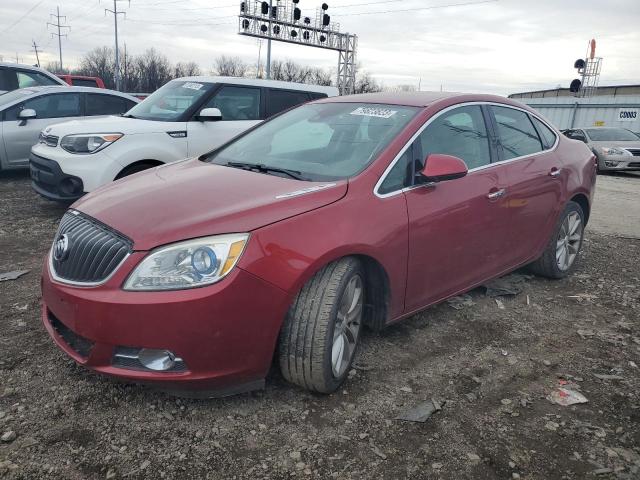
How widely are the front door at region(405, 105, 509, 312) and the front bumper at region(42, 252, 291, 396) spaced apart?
41.9 inches

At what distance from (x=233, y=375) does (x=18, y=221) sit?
16.0 feet

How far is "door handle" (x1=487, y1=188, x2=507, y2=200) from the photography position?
3596mm

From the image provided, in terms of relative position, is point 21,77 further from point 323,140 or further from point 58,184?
point 323,140

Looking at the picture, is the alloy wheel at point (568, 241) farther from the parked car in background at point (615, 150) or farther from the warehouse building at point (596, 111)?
the warehouse building at point (596, 111)

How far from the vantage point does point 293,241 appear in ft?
8.16

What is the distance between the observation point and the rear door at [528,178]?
3922 mm


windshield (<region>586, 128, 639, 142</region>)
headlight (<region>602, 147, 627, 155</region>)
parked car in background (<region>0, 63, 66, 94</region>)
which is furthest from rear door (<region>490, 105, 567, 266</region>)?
windshield (<region>586, 128, 639, 142</region>)

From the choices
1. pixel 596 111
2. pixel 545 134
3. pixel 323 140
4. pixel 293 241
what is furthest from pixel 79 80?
pixel 596 111

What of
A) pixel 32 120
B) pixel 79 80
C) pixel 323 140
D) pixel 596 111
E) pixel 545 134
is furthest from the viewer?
pixel 596 111

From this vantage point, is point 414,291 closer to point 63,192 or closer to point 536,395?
point 536,395

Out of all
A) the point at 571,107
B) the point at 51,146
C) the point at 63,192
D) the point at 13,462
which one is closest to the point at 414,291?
the point at 13,462

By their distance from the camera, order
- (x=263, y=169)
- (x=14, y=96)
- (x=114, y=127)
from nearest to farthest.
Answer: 1. (x=263, y=169)
2. (x=114, y=127)
3. (x=14, y=96)

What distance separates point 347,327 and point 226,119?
15.1 feet

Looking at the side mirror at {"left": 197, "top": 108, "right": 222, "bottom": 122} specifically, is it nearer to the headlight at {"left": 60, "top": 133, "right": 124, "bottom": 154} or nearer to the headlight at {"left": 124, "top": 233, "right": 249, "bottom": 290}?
the headlight at {"left": 60, "top": 133, "right": 124, "bottom": 154}
